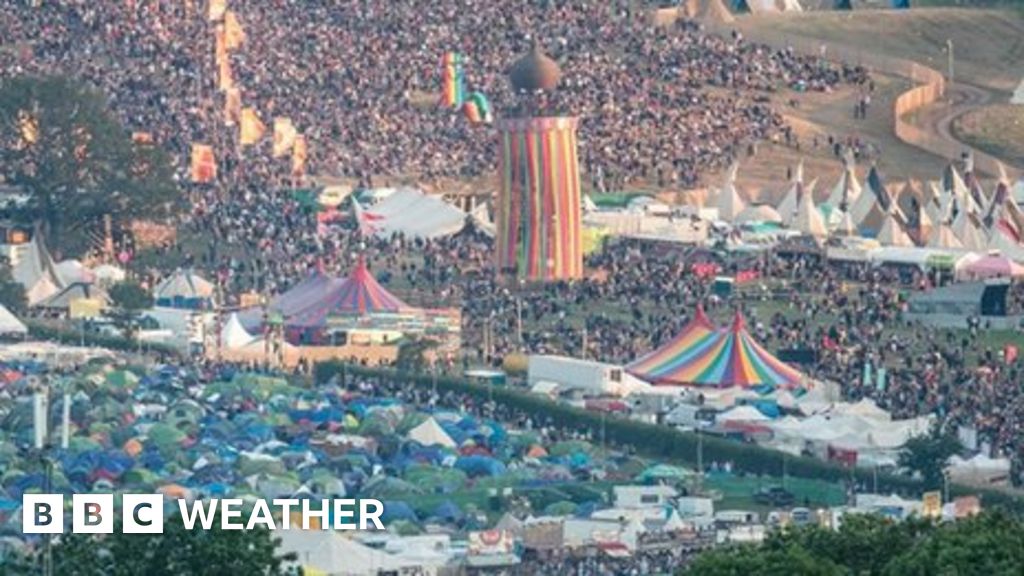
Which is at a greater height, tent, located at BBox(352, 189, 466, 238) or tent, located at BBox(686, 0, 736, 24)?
tent, located at BBox(686, 0, 736, 24)

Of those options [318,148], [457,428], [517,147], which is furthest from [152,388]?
[318,148]

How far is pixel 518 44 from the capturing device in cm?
13388

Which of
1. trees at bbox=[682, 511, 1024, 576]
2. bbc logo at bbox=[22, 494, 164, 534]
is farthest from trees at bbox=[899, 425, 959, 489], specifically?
trees at bbox=[682, 511, 1024, 576]

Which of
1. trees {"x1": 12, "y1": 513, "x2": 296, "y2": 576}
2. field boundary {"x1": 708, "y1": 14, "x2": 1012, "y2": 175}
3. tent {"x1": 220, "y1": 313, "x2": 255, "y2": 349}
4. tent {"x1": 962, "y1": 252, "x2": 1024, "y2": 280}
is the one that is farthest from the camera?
field boundary {"x1": 708, "y1": 14, "x2": 1012, "y2": 175}

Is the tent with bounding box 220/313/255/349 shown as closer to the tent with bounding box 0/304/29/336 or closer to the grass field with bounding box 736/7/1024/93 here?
the tent with bounding box 0/304/29/336

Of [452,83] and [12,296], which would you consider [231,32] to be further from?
[12,296]

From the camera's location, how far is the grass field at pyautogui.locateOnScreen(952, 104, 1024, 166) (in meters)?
138

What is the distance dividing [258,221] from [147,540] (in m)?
54.3

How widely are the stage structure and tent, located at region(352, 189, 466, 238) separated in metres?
2.82

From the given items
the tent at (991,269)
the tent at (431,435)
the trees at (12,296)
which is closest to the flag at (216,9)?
the trees at (12,296)

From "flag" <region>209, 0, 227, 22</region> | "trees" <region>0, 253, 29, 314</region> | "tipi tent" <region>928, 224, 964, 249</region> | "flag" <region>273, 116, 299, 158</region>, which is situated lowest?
"trees" <region>0, 253, 29, 314</region>

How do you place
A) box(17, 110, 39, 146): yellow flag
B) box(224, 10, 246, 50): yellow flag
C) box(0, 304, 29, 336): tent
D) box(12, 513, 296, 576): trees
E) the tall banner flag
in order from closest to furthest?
box(12, 513, 296, 576): trees → box(0, 304, 29, 336): tent → box(17, 110, 39, 146): yellow flag → box(224, 10, 246, 50): yellow flag → the tall banner flag

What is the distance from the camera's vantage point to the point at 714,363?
100m

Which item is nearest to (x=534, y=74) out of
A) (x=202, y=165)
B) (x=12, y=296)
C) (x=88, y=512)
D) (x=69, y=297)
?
(x=202, y=165)
